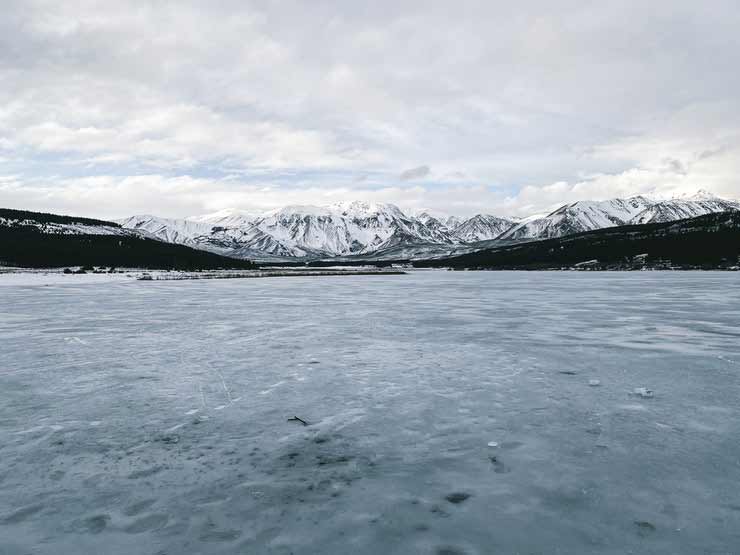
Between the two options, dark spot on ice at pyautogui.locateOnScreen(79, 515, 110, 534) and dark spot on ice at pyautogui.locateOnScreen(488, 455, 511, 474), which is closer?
dark spot on ice at pyautogui.locateOnScreen(79, 515, 110, 534)

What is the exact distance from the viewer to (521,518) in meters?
6.80

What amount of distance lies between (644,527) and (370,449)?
14.7ft

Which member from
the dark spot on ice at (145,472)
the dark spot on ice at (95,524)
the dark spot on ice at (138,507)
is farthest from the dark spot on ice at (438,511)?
the dark spot on ice at (145,472)

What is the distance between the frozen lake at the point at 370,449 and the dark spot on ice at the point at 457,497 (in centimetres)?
5

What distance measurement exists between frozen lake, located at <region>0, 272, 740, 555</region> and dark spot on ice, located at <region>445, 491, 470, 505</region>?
0.16 ft

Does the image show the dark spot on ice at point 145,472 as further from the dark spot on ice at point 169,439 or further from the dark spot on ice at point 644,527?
the dark spot on ice at point 644,527

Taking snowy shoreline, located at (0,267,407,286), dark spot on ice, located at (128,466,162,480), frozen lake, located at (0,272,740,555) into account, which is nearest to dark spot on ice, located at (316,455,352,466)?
frozen lake, located at (0,272,740,555)

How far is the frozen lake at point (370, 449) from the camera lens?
6457 millimetres

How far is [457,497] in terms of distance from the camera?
24.5ft

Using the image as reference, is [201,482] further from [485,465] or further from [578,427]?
[578,427]

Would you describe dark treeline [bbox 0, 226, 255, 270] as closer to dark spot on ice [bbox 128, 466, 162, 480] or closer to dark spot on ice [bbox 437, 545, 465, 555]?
dark spot on ice [bbox 128, 466, 162, 480]

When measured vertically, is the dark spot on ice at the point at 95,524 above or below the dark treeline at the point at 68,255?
below

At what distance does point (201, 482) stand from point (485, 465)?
15.2 feet

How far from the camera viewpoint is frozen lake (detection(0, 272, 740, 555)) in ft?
21.2
